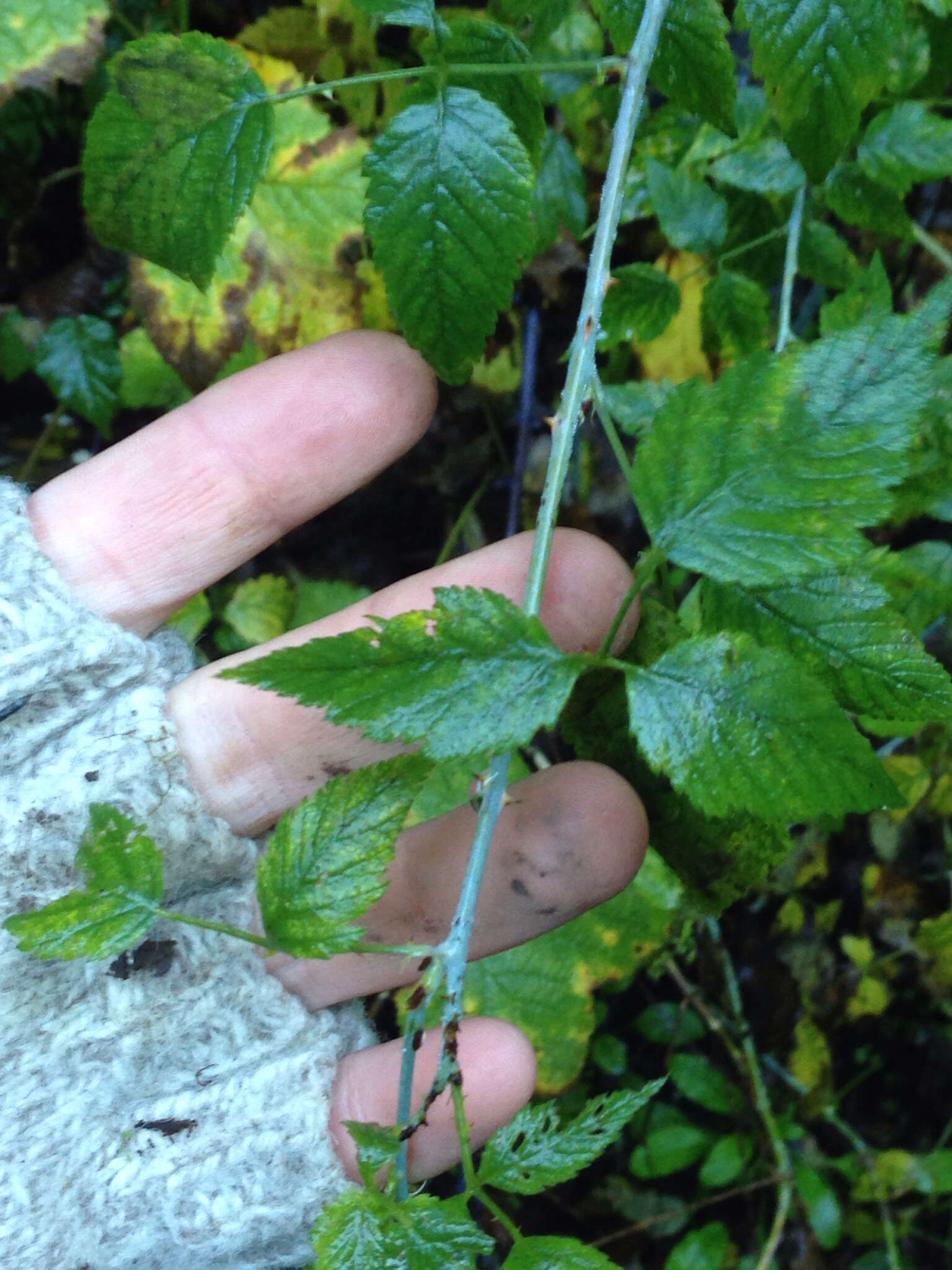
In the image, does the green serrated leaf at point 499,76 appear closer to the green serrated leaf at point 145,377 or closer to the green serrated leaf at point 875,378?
the green serrated leaf at point 875,378

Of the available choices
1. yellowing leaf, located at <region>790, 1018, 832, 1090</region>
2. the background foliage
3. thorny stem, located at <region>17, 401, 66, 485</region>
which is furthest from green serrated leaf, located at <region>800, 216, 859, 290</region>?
yellowing leaf, located at <region>790, 1018, 832, 1090</region>

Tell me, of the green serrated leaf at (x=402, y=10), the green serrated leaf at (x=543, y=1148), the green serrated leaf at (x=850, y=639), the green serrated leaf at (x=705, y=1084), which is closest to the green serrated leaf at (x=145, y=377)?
the green serrated leaf at (x=402, y=10)

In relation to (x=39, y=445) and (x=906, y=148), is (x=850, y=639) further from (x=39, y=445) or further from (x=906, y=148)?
(x=39, y=445)

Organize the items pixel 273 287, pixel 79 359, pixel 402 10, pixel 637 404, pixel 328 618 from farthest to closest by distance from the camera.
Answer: pixel 79 359 < pixel 273 287 < pixel 328 618 < pixel 637 404 < pixel 402 10

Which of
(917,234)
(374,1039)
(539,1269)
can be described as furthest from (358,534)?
(539,1269)

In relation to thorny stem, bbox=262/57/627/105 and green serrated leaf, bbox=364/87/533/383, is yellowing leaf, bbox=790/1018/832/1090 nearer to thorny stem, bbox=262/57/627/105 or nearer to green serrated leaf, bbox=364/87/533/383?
green serrated leaf, bbox=364/87/533/383

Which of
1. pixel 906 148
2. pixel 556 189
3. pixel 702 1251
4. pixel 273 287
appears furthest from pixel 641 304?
A: pixel 702 1251
